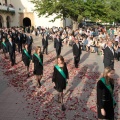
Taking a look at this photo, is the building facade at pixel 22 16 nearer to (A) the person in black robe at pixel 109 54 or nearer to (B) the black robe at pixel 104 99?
(A) the person in black robe at pixel 109 54

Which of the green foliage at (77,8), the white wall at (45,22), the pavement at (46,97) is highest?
the green foliage at (77,8)

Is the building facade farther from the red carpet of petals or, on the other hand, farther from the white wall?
the red carpet of petals

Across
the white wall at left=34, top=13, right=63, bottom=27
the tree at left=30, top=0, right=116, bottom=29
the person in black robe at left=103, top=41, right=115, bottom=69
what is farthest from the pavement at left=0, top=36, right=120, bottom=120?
the white wall at left=34, top=13, right=63, bottom=27

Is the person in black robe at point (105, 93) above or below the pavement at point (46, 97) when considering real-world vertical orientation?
above

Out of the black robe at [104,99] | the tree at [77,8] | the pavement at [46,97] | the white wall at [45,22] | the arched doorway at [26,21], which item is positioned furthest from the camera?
the arched doorway at [26,21]

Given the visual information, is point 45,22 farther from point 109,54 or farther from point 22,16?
point 109,54

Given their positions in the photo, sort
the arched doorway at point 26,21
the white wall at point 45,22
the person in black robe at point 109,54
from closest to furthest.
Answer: the person in black robe at point 109,54 → the white wall at point 45,22 → the arched doorway at point 26,21

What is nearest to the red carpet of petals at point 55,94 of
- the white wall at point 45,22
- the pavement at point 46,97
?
the pavement at point 46,97

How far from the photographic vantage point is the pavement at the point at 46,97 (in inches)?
288

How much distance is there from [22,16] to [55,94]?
39.2 meters

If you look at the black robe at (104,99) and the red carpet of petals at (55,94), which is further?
the red carpet of petals at (55,94)

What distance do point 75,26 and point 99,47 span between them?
1357 centimetres

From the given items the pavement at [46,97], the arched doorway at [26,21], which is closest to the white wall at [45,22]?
the arched doorway at [26,21]

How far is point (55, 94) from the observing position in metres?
9.12
